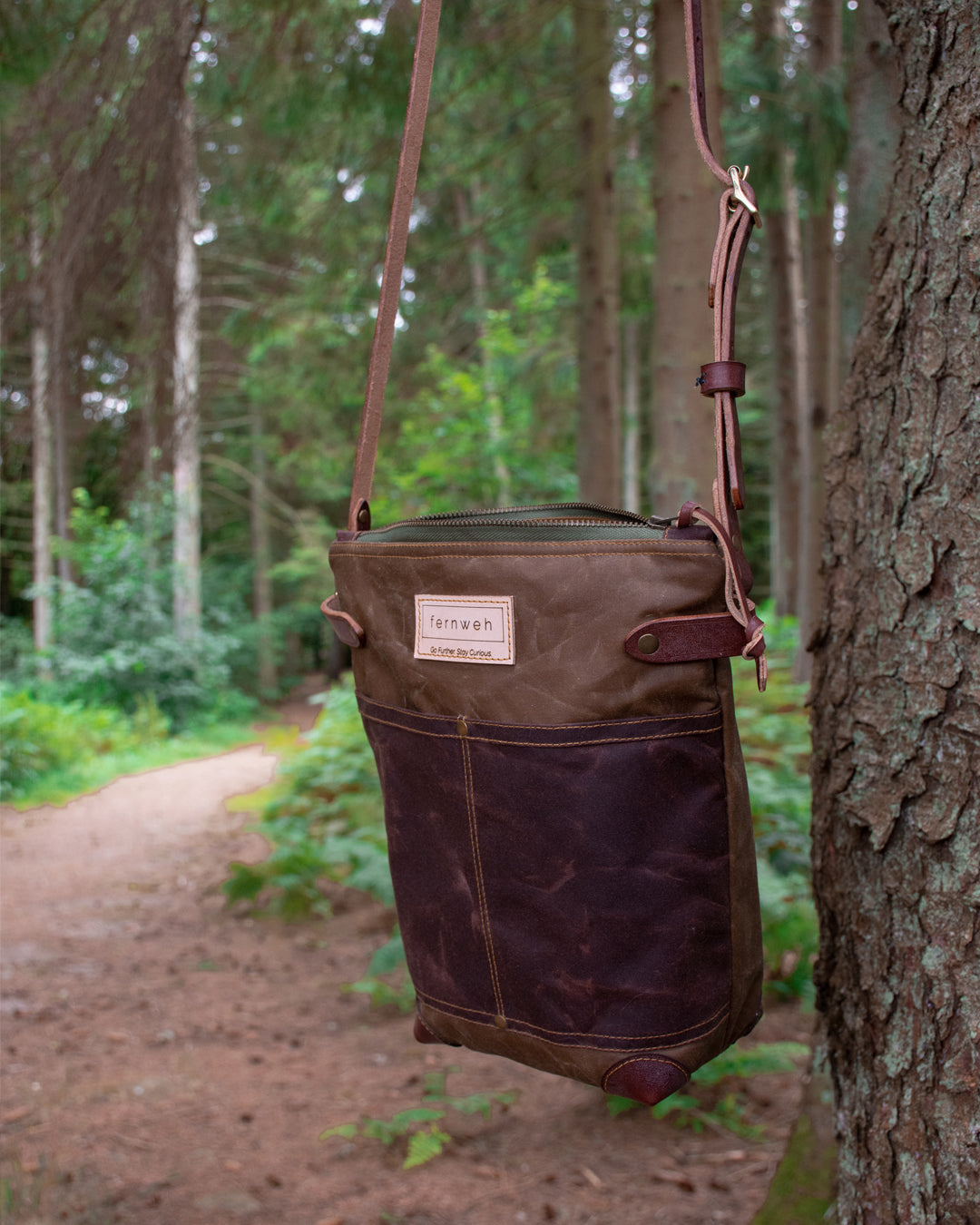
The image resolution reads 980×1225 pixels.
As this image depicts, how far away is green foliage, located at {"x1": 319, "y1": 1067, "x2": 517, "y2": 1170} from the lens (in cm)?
233

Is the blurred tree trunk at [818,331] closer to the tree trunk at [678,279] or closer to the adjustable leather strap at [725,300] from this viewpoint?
the tree trunk at [678,279]

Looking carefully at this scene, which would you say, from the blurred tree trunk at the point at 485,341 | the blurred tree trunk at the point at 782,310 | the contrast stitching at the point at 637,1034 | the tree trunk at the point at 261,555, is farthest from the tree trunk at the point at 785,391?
the tree trunk at the point at 261,555

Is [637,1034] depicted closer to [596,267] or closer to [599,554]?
[599,554]

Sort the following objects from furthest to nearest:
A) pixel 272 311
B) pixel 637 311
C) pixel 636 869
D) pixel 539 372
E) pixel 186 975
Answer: pixel 539 372, pixel 637 311, pixel 272 311, pixel 186 975, pixel 636 869

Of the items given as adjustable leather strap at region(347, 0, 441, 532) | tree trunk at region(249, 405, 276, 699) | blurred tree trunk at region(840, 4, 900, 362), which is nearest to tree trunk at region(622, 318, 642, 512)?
tree trunk at region(249, 405, 276, 699)

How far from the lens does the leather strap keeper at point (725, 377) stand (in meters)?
0.95

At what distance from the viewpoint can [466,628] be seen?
1025 millimetres

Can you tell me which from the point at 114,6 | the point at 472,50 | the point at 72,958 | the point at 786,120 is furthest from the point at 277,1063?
the point at 786,120

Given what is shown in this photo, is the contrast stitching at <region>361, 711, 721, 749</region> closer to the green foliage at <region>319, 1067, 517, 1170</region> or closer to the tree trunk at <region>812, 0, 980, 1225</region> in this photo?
the tree trunk at <region>812, 0, 980, 1225</region>

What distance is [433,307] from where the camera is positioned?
847cm

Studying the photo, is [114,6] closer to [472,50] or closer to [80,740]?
[472,50]

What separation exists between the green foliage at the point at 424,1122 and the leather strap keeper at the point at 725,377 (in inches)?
81.8

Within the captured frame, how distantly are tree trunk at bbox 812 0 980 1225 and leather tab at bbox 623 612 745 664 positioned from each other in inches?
14.7

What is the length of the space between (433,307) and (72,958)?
20.3 feet
